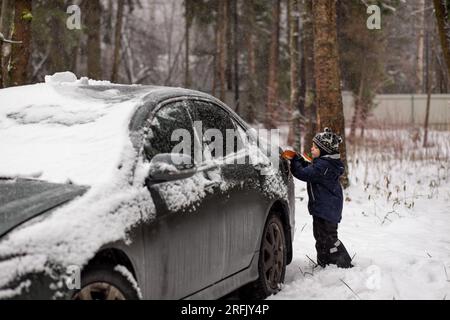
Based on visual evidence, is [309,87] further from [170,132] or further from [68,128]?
[68,128]

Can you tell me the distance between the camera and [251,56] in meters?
35.4

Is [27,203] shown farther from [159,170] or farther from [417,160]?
[417,160]

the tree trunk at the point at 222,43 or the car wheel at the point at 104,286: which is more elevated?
the tree trunk at the point at 222,43

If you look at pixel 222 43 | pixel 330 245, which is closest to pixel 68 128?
pixel 330 245

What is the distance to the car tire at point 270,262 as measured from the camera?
5.24 metres

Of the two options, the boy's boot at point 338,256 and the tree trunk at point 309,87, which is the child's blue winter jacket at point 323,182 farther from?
the tree trunk at point 309,87

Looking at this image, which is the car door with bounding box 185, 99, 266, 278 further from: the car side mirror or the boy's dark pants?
the boy's dark pants

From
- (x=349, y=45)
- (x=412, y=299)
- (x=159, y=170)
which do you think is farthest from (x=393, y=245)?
(x=349, y=45)

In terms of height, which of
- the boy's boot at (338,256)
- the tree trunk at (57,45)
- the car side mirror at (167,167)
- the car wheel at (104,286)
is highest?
the tree trunk at (57,45)

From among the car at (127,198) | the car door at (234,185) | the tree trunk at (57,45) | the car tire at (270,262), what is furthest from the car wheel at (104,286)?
the tree trunk at (57,45)

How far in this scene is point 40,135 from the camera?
4039mm

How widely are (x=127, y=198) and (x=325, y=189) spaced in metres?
3.21

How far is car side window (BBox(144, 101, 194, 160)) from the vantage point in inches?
156

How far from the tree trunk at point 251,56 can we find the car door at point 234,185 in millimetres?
26054
